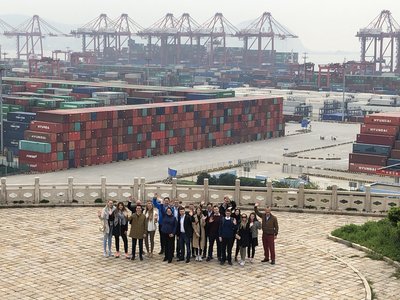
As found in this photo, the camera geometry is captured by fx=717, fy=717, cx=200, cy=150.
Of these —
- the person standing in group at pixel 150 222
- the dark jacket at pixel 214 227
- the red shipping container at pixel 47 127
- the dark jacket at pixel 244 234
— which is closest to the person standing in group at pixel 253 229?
the dark jacket at pixel 244 234

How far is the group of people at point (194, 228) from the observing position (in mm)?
19000

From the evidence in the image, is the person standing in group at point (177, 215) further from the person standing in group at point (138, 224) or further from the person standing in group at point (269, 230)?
the person standing in group at point (269, 230)

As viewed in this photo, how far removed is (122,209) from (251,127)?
265 feet

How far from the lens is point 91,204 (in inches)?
1057

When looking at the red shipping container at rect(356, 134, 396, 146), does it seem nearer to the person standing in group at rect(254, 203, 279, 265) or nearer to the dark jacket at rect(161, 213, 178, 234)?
the person standing in group at rect(254, 203, 279, 265)

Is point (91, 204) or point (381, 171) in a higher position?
point (91, 204)

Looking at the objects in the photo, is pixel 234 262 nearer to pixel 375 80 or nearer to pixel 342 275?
pixel 342 275

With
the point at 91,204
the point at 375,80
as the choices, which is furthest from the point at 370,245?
the point at 375,80

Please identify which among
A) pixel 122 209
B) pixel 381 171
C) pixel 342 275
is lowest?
pixel 381 171

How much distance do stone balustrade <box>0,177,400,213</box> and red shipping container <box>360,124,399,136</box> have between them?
2206 inches

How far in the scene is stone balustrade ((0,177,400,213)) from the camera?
2612cm

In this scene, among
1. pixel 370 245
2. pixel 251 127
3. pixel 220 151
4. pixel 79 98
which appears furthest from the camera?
pixel 79 98

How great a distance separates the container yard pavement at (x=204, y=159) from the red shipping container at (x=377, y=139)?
11.5ft

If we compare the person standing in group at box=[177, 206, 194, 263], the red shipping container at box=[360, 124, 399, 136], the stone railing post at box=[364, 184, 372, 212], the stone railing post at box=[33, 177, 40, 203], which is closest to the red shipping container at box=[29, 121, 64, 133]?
the red shipping container at box=[360, 124, 399, 136]
